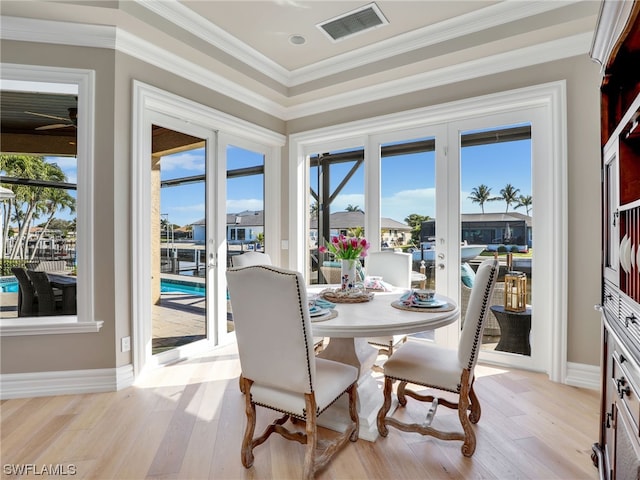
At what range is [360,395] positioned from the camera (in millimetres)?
2145

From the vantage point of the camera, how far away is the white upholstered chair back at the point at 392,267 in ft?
9.62

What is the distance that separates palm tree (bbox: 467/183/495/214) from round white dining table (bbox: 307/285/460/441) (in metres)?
1.25

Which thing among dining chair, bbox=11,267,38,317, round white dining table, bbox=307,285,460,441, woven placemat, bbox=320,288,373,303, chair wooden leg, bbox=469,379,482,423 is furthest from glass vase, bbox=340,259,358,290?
dining chair, bbox=11,267,38,317

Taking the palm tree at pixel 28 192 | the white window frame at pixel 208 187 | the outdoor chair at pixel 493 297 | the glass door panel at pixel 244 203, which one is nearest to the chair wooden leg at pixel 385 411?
the outdoor chair at pixel 493 297

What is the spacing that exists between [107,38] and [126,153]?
0.81 metres

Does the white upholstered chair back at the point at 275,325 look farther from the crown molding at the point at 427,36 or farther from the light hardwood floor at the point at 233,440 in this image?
the crown molding at the point at 427,36

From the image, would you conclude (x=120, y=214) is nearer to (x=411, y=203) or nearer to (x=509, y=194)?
(x=411, y=203)

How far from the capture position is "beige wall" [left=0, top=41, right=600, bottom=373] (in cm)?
243

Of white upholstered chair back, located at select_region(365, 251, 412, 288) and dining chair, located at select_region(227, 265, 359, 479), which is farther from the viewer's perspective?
white upholstered chair back, located at select_region(365, 251, 412, 288)

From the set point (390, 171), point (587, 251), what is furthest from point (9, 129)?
point (587, 251)

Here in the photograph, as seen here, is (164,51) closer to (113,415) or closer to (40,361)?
(40,361)

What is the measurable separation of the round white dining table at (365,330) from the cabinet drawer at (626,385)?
69 cm

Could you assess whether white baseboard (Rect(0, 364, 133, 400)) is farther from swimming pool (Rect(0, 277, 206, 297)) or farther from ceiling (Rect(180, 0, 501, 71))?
ceiling (Rect(180, 0, 501, 71))

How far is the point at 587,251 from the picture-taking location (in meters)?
2.55
